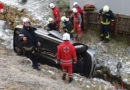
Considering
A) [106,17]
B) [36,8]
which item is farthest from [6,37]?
[106,17]

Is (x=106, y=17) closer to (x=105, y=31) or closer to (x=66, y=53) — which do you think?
(x=105, y=31)

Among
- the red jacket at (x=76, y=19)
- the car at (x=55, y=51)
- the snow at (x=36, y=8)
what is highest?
the snow at (x=36, y=8)

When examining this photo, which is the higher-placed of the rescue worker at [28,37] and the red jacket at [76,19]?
the red jacket at [76,19]

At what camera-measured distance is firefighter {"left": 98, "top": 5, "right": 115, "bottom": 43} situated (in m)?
7.18

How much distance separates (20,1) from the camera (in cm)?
1312

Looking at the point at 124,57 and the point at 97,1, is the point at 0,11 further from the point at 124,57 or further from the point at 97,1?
the point at 124,57

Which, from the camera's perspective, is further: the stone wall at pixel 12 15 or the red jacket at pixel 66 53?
the stone wall at pixel 12 15

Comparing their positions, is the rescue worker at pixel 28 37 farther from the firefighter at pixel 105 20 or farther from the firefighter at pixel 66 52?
the firefighter at pixel 105 20

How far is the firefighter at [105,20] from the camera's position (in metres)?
7.18

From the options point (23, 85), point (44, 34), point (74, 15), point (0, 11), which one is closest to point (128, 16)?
point (74, 15)

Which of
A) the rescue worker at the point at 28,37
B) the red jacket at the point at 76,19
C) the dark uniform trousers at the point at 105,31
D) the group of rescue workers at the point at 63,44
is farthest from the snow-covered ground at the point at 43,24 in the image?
the red jacket at the point at 76,19

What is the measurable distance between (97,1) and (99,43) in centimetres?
221

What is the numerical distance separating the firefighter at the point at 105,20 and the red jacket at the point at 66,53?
A: 3253 millimetres

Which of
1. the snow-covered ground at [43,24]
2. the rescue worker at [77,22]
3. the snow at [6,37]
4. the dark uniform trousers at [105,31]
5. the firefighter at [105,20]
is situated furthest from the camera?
the snow at [6,37]
